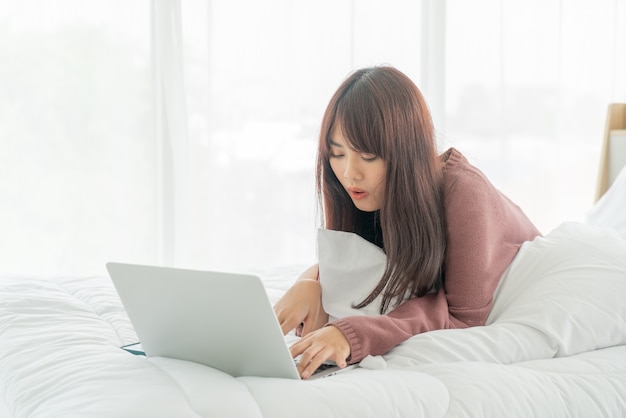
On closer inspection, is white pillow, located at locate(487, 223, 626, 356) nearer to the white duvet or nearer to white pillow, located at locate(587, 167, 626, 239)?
the white duvet

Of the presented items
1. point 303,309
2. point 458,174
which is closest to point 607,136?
point 458,174

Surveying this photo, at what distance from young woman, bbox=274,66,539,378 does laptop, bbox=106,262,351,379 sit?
0.95 ft

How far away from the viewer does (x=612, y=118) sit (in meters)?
2.86

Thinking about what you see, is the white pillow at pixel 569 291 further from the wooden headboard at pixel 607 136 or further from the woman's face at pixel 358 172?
the wooden headboard at pixel 607 136

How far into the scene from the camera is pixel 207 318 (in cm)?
105

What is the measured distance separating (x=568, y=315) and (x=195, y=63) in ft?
6.59

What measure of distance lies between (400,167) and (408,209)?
A: 78 millimetres

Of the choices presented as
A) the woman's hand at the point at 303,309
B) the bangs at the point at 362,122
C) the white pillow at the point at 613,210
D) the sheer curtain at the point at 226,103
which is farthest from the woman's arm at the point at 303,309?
the sheer curtain at the point at 226,103

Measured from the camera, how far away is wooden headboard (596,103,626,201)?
2.81 m

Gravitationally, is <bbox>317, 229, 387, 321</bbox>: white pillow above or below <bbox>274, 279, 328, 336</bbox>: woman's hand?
above

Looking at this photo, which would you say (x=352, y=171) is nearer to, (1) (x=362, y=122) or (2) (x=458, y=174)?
(1) (x=362, y=122)

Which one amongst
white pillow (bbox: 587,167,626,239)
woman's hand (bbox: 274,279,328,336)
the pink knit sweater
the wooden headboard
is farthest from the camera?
the wooden headboard

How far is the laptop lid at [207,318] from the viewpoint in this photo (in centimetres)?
100

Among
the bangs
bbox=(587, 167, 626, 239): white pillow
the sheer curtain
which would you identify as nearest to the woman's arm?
the bangs
